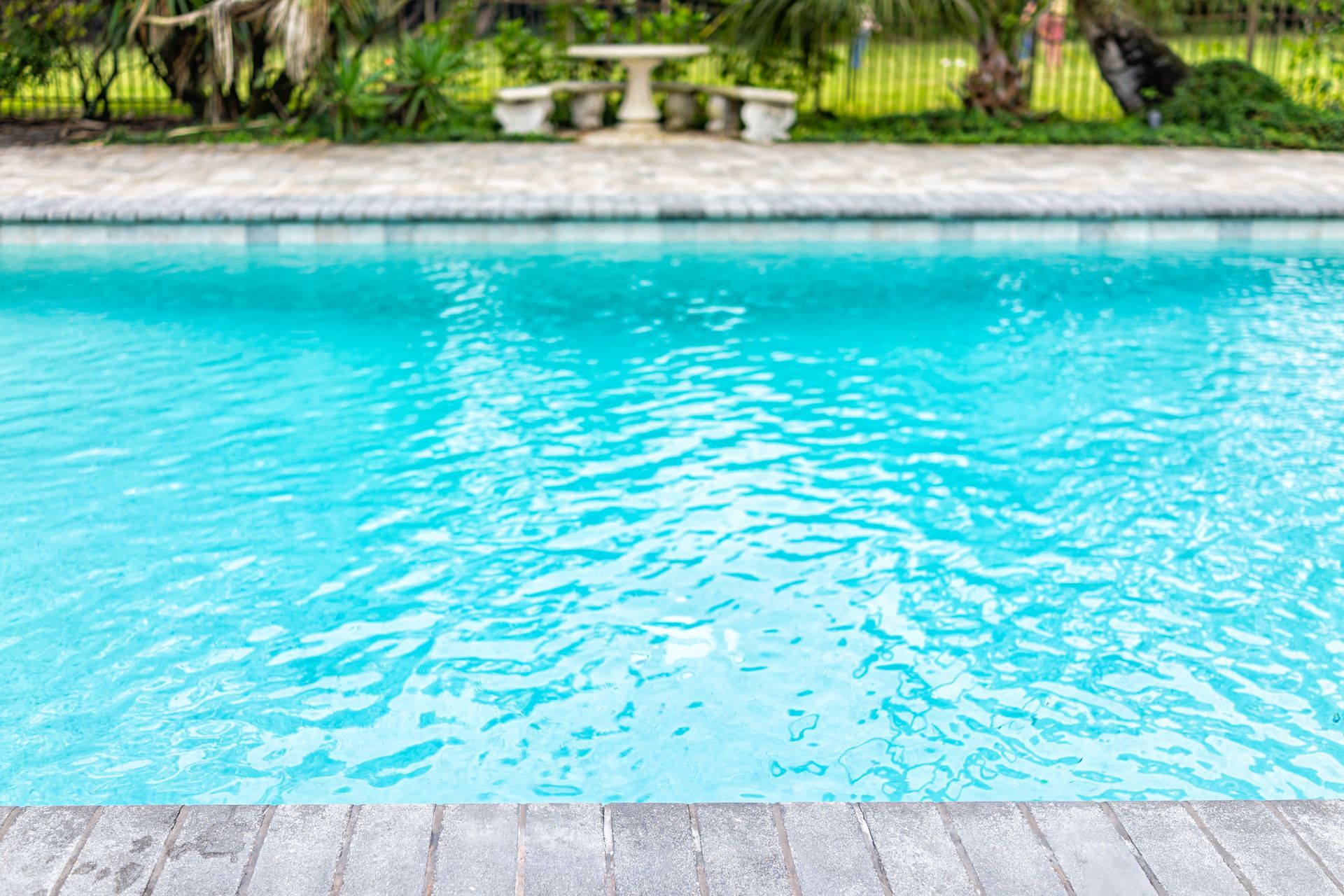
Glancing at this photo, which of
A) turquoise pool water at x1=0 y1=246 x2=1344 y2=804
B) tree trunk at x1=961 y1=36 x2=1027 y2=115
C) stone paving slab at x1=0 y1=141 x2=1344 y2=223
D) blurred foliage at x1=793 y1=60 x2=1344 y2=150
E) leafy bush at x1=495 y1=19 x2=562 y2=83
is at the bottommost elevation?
turquoise pool water at x1=0 y1=246 x2=1344 y2=804

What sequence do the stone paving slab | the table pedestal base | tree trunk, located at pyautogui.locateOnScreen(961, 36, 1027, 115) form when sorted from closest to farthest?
1. the stone paving slab
2. the table pedestal base
3. tree trunk, located at pyautogui.locateOnScreen(961, 36, 1027, 115)

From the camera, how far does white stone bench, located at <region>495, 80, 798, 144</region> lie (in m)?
12.4

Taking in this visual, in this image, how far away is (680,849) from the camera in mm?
2293

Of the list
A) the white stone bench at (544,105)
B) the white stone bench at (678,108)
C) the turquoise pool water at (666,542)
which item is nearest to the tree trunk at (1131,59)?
the white stone bench at (678,108)

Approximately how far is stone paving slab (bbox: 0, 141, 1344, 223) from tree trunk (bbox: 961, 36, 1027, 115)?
4.74 feet

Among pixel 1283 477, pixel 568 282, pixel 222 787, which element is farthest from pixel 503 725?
pixel 568 282

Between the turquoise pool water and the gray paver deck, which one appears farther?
the turquoise pool water

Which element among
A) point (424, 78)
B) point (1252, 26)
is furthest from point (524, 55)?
point (1252, 26)

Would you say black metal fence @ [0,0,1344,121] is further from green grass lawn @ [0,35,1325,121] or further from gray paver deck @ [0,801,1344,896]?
gray paver deck @ [0,801,1344,896]

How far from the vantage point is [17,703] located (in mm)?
3430

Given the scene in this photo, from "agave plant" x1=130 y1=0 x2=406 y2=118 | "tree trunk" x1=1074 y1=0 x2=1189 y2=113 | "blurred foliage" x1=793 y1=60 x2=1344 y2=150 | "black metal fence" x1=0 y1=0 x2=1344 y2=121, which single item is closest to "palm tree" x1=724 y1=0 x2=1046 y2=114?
"black metal fence" x1=0 y1=0 x2=1344 y2=121

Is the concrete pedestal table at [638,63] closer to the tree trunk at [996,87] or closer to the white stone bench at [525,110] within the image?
the white stone bench at [525,110]

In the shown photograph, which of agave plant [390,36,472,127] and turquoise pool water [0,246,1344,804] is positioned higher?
agave plant [390,36,472,127]

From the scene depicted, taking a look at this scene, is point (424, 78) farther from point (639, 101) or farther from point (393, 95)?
point (639, 101)
